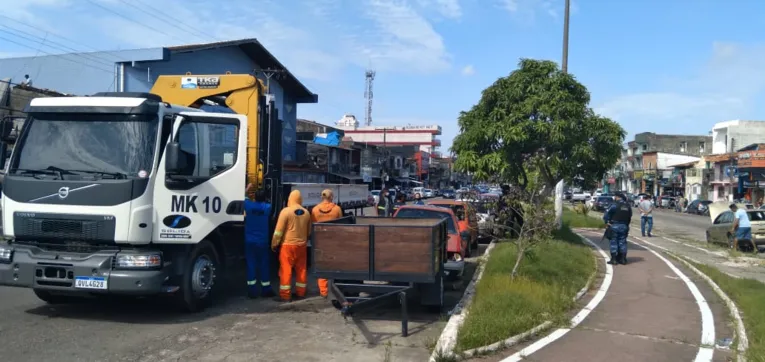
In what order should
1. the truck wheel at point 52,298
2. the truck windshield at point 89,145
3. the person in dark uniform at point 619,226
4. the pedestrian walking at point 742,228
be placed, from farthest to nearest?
the pedestrian walking at point 742,228, the person in dark uniform at point 619,226, the truck wheel at point 52,298, the truck windshield at point 89,145

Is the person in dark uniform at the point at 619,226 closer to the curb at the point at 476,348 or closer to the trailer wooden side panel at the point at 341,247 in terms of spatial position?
the curb at the point at 476,348

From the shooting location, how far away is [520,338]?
22.9ft

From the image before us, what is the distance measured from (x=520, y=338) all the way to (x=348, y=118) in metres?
107

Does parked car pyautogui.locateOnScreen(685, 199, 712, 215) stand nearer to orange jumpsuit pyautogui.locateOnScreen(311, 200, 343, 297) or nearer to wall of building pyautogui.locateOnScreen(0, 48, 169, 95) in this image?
wall of building pyautogui.locateOnScreen(0, 48, 169, 95)

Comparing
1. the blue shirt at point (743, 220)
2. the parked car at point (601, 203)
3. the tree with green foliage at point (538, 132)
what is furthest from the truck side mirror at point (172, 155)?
the parked car at point (601, 203)

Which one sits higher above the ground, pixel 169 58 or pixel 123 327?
pixel 169 58

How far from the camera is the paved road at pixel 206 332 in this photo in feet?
20.9

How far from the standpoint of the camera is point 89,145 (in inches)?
296

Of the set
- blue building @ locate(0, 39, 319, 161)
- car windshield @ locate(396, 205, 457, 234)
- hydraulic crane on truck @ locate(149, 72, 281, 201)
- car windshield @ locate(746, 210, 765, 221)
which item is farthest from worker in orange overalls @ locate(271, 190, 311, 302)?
car windshield @ locate(746, 210, 765, 221)

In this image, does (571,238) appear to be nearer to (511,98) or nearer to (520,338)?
(511,98)

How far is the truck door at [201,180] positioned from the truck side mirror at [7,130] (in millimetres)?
2086

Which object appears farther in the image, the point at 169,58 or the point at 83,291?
the point at 169,58

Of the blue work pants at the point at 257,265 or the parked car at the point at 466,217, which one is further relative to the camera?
the parked car at the point at 466,217

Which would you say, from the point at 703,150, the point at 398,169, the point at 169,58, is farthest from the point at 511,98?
the point at 703,150
